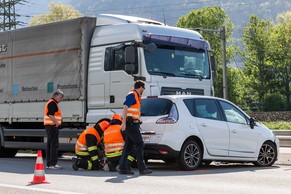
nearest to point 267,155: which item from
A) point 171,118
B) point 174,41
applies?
point 171,118

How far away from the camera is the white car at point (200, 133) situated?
12.1 m

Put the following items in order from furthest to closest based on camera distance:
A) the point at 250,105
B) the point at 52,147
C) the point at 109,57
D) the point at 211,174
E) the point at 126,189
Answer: the point at 250,105
the point at 109,57
the point at 52,147
the point at 211,174
the point at 126,189

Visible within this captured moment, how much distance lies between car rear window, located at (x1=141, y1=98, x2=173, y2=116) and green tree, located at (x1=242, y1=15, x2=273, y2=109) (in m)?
62.3

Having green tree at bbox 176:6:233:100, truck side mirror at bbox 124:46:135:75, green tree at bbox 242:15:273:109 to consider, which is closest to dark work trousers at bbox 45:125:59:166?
truck side mirror at bbox 124:46:135:75

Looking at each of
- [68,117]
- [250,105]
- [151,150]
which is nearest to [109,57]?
[68,117]

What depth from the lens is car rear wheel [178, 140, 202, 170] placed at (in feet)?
39.7

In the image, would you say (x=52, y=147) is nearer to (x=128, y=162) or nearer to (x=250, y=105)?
(x=128, y=162)

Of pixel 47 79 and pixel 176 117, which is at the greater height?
pixel 47 79

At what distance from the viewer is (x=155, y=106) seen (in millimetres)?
12602

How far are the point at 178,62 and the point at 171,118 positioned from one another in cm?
245

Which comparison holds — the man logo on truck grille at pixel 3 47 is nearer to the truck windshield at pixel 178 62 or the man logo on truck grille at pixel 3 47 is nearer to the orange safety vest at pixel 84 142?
the truck windshield at pixel 178 62

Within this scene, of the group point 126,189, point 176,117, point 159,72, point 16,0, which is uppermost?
point 16,0

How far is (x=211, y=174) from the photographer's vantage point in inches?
458

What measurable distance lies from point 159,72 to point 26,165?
4018 millimetres
